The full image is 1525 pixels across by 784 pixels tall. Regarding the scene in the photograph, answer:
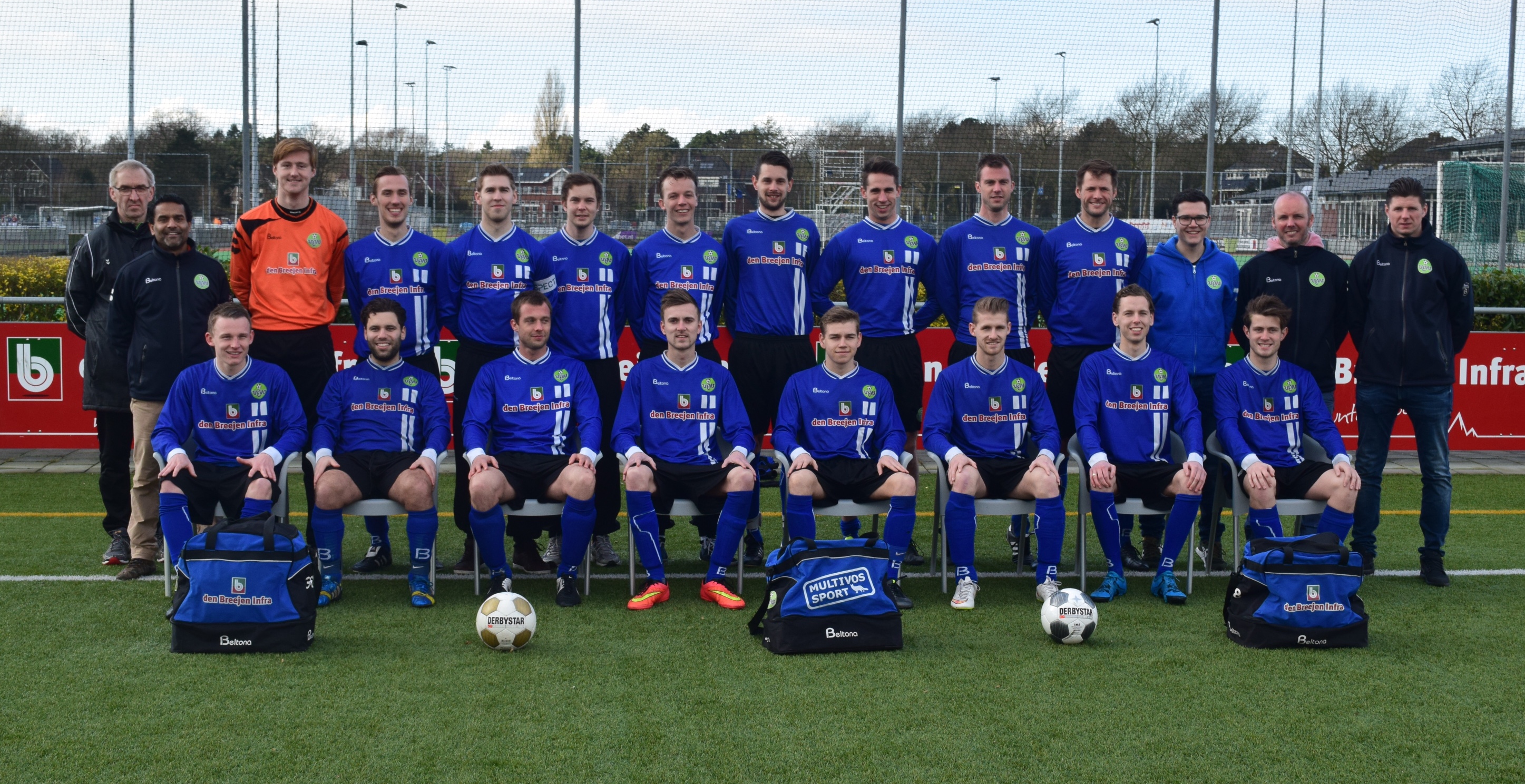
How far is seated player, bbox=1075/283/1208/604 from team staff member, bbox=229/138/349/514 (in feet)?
12.0

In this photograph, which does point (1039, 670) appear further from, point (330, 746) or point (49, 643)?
point (49, 643)

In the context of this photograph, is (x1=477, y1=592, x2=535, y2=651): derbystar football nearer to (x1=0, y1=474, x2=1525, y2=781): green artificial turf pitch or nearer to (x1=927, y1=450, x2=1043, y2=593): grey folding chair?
(x1=0, y1=474, x2=1525, y2=781): green artificial turf pitch

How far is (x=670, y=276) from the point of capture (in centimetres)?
573

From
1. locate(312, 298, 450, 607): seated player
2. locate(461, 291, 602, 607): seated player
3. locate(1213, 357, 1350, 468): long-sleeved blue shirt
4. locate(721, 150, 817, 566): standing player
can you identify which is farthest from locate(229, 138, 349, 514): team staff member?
locate(1213, 357, 1350, 468): long-sleeved blue shirt

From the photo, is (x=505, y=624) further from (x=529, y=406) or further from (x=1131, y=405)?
(x=1131, y=405)

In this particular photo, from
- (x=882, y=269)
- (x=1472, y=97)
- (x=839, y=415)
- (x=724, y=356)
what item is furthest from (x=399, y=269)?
(x=1472, y=97)

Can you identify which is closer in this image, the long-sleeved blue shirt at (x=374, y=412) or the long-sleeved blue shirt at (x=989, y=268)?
the long-sleeved blue shirt at (x=374, y=412)

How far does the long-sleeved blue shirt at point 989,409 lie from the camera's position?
17.8 feet

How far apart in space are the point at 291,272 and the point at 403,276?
53 cm

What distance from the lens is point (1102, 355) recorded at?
5465 mm

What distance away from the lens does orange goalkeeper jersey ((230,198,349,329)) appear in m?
5.46

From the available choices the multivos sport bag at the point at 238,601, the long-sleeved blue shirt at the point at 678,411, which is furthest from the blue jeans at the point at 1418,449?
the multivos sport bag at the point at 238,601

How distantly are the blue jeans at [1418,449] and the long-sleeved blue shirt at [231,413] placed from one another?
17.0ft

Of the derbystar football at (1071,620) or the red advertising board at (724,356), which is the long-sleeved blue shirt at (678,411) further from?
the red advertising board at (724,356)
